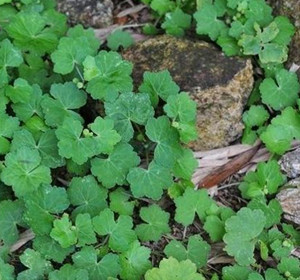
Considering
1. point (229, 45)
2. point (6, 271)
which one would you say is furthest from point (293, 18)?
point (6, 271)

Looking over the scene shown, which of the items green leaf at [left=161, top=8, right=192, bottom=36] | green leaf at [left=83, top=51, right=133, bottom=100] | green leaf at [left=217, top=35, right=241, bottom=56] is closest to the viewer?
green leaf at [left=83, top=51, right=133, bottom=100]

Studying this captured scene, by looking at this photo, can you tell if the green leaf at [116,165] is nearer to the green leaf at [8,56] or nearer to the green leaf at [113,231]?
the green leaf at [113,231]

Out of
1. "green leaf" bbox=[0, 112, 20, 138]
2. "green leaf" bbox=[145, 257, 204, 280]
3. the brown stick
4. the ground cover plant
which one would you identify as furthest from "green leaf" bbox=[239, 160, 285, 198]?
"green leaf" bbox=[0, 112, 20, 138]

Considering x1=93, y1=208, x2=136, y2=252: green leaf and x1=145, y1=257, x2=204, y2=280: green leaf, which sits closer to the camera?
x1=145, y1=257, x2=204, y2=280: green leaf

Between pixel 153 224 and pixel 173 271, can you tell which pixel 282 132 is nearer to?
pixel 153 224

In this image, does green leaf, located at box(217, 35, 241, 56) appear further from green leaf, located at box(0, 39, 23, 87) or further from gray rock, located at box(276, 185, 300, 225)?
green leaf, located at box(0, 39, 23, 87)

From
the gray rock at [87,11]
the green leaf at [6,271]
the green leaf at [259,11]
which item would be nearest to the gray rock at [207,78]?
the green leaf at [259,11]
